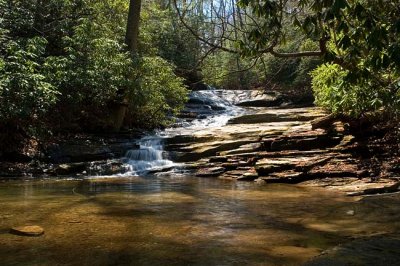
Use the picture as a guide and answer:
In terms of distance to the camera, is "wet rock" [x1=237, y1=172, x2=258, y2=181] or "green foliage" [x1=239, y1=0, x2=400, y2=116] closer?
"green foliage" [x1=239, y1=0, x2=400, y2=116]

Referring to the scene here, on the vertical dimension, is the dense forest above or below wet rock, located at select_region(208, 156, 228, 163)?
above

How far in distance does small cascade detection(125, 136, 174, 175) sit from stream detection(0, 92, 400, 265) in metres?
2.11

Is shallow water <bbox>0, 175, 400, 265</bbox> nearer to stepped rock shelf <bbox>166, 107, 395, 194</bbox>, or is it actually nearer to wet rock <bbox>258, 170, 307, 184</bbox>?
wet rock <bbox>258, 170, 307, 184</bbox>

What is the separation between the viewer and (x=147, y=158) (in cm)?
1279

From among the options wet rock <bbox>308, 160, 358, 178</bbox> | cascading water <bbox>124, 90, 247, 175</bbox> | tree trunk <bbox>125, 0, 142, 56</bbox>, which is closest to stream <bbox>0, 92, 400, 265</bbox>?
wet rock <bbox>308, 160, 358, 178</bbox>

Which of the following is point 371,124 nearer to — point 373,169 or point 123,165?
point 373,169

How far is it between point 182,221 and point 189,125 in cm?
1242

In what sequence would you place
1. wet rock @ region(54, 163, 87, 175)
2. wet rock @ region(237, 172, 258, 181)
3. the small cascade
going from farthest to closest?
the small cascade, wet rock @ region(54, 163, 87, 175), wet rock @ region(237, 172, 258, 181)

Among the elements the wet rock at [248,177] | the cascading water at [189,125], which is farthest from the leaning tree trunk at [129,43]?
the wet rock at [248,177]

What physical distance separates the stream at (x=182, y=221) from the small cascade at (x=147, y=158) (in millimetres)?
2107

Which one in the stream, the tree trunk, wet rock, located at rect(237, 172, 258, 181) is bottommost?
the stream

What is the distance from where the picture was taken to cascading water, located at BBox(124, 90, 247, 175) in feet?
40.6

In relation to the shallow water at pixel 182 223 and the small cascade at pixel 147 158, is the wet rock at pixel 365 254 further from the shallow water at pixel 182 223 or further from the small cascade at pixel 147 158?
the small cascade at pixel 147 158

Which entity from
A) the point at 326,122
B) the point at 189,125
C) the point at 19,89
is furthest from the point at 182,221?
the point at 189,125
